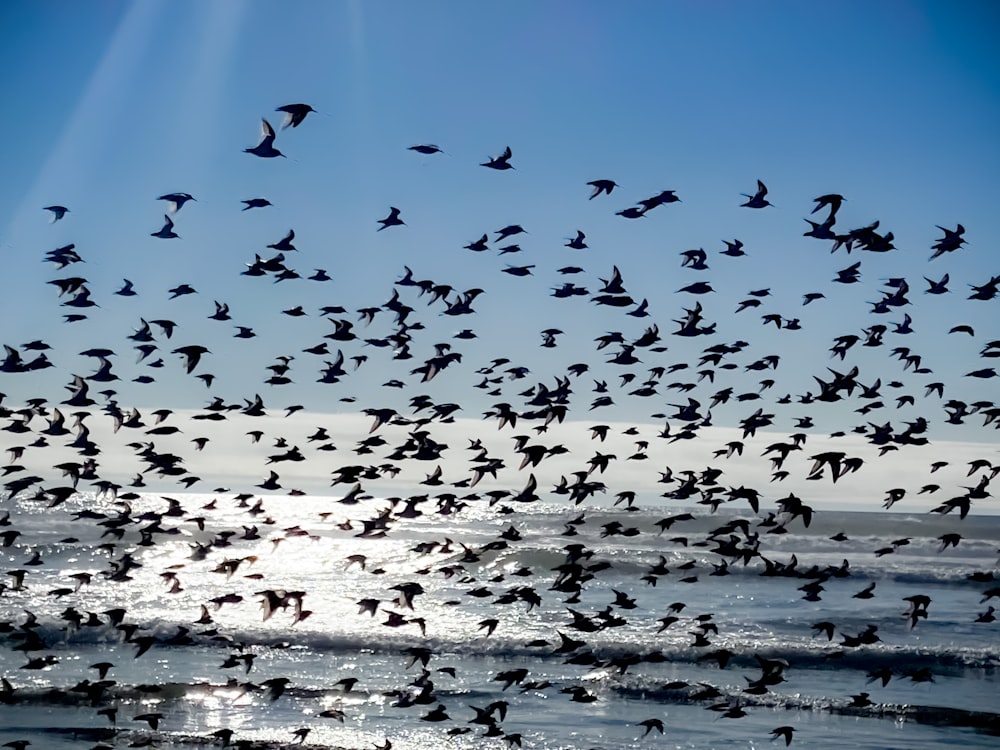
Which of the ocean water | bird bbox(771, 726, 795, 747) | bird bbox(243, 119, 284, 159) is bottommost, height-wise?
bird bbox(771, 726, 795, 747)

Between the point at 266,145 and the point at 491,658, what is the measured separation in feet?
55.5

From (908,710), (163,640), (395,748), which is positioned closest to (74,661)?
(163,640)

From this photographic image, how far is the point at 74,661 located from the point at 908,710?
20.4m

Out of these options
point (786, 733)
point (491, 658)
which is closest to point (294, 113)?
point (786, 733)

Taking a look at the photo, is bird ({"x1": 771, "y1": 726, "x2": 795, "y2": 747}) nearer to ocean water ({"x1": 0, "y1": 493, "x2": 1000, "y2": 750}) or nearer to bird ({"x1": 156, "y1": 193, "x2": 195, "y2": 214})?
ocean water ({"x1": 0, "y1": 493, "x2": 1000, "y2": 750})

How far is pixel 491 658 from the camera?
30.0 meters

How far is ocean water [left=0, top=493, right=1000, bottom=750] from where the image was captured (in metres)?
21.5

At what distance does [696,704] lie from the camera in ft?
80.2

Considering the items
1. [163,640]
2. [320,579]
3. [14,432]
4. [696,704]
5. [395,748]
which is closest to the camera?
[395,748]

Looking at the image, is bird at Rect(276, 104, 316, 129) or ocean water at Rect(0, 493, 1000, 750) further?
ocean water at Rect(0, 493, 1000, 750)

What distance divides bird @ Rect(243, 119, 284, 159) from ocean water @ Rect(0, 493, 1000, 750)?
25.0ft

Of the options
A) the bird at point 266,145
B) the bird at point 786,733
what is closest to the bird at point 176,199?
the bird at point 266,145

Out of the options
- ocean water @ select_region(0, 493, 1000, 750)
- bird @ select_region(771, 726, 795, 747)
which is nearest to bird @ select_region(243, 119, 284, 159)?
ocean water @ select_region(0, 493, 1000, 750)

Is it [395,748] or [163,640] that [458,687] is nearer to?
[395,748]
